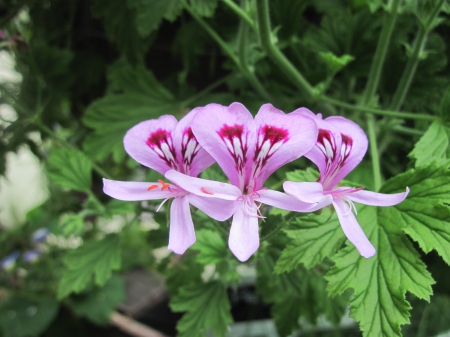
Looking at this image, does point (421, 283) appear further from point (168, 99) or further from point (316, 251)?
point (168, 99)

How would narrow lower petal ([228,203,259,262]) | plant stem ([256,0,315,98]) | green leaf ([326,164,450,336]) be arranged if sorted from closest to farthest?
1. narrow lower petal ([228,203,259,262])
2. green leaf ([326,164,450,336])
3. plant stem ([256,0,315,98])

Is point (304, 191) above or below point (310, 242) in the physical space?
above

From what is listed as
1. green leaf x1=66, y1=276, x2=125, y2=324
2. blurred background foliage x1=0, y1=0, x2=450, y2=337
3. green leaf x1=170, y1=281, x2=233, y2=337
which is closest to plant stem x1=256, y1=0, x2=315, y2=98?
blurred background foliage x1=0, y1=0, x2=450, y2=337

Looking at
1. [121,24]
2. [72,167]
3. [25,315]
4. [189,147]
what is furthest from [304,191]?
[25,315]

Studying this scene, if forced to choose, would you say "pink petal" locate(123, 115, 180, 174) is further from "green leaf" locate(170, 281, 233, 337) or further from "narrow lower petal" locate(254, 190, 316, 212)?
"green leaf" locate(170, 281, 233, 337)

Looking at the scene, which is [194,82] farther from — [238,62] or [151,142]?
[151,142]

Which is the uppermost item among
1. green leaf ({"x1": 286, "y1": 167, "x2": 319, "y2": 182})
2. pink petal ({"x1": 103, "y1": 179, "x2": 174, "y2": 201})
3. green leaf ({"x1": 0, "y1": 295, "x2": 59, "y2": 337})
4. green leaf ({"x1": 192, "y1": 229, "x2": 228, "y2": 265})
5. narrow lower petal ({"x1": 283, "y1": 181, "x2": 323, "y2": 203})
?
narrow lower petal ({"x1": 283, "y1": 181, "x2": 323, "y2": 203})

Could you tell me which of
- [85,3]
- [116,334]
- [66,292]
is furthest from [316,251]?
[116,334]

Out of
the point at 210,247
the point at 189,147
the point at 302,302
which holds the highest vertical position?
the point at 189,147
